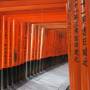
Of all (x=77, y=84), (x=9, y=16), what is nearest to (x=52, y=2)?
(x=9, y=16)

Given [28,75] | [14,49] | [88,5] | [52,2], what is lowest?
[28,75]

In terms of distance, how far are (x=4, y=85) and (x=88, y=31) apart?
783cm

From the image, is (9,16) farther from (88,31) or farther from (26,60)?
(88,31)

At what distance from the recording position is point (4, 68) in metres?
8.92

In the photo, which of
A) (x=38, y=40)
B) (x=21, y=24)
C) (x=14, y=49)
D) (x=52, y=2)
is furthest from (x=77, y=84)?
(x=38, y=40)

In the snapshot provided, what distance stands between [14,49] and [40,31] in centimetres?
425

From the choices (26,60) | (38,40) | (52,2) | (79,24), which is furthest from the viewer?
(38,40)

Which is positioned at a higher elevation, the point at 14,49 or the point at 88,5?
the point at 88,5

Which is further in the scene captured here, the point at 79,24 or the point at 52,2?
the point at 52,2

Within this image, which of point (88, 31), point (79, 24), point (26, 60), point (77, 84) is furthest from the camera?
point (26, 60)

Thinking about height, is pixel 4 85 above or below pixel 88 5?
below

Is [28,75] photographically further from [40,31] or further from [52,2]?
[52,2]

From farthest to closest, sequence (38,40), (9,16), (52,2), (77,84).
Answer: (38,40) < (9,16) < (52,2) < (77,84)

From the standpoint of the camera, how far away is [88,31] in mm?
1425
